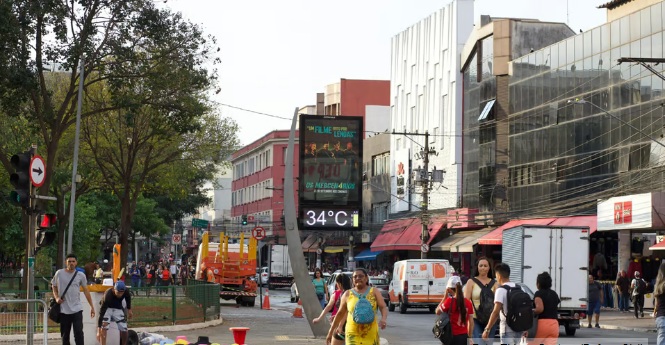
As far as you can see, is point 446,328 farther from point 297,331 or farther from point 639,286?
point 639,286

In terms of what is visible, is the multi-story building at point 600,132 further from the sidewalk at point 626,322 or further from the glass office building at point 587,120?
the sidewalk at point 626,322

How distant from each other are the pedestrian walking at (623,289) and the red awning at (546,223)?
2.48 m

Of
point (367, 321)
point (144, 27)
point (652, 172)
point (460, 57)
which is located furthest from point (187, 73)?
point (460, 57)

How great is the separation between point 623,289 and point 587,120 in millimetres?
10738

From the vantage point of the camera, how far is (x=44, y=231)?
693 inches

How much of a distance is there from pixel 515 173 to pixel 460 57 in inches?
400

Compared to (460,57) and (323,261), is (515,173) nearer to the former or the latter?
(460,57)

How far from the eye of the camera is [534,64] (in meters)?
56.5

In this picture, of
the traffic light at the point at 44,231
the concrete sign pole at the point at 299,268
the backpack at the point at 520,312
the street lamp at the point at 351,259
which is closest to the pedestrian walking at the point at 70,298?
the traffic light at the point at 44,231

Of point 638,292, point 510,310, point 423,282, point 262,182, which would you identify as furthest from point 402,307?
point 262,182

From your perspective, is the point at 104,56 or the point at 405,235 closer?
the point at 104,56

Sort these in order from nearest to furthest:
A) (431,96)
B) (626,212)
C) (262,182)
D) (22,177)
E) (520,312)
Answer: (520,312)
(22,177)
(626,212)
(431,96)
(262,182)

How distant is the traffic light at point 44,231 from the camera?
17328 millimetres

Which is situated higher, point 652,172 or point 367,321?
point 652,172
